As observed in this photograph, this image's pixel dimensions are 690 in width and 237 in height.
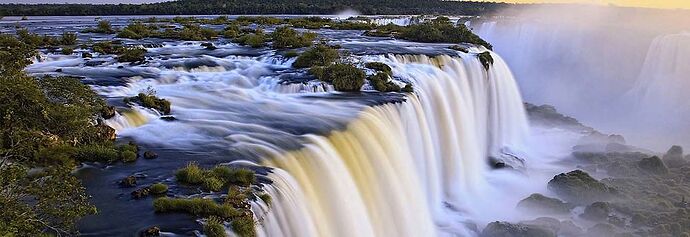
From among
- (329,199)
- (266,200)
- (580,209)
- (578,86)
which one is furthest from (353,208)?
(578,86)

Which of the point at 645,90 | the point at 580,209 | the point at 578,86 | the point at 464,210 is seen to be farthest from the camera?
the point at 578,86

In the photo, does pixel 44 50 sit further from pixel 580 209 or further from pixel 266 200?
pixel 580 209

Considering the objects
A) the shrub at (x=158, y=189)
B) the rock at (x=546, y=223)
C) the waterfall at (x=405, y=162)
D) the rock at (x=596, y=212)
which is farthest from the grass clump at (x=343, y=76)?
the shrub at (x=158, y=189)

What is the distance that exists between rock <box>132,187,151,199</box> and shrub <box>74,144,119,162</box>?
1.86 metres

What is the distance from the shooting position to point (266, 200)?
33.3 ft

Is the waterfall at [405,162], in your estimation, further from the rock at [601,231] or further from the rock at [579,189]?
the rock at [601,231]

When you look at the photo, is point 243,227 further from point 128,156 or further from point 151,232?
point 128,156

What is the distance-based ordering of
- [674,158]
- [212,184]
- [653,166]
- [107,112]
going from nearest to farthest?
1. [212,184]
2. [107,112]
3. [653,166]
4. [674,158]

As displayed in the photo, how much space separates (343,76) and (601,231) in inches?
390

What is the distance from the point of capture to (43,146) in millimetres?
11266

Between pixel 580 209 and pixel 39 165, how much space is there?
673 inches

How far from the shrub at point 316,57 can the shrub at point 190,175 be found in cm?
1355

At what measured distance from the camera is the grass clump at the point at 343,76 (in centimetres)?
2153

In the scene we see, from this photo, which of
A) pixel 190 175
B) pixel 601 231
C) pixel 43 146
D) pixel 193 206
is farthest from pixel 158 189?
pixel 601 231
